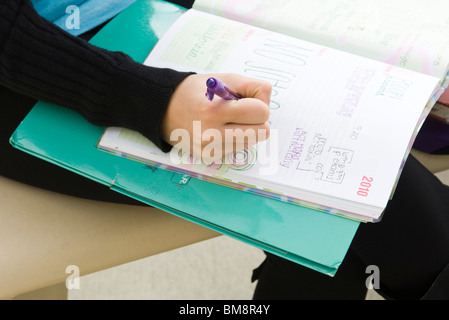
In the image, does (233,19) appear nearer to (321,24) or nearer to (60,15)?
(321,24)

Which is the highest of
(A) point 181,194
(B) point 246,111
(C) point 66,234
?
(B) point 246,111

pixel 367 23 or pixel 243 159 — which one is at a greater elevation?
pixel 367 23

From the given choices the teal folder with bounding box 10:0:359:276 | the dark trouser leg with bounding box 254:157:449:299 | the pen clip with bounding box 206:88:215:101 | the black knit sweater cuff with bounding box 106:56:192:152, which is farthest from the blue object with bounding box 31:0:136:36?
the dark trouser leg with bounding box 254:157:449:299

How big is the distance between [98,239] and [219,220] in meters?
0.17

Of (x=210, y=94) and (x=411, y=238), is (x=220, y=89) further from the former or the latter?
(x=411, y=238)

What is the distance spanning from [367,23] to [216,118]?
261 millimetres

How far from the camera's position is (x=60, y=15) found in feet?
1.99

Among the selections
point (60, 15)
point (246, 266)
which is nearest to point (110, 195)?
point (60, 15)

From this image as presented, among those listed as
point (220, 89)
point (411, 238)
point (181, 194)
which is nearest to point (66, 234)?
point (181, 194)

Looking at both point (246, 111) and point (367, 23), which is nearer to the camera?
point (246, 111)

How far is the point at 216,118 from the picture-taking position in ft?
1.59

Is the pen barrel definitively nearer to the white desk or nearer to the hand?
the hand

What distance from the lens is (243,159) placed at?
520 mm

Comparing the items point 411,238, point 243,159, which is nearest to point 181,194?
point 243,159
